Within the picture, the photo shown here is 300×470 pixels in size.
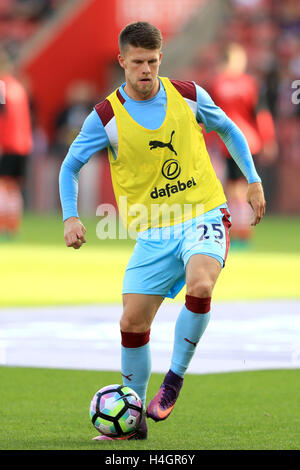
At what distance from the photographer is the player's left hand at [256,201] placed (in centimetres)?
593

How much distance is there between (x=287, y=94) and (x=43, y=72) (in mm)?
7306

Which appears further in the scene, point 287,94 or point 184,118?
point 287,94

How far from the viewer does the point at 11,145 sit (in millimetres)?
19156

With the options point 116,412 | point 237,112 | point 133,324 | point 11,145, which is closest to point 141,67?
point 133,324

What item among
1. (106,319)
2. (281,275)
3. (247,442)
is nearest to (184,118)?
(247,442)

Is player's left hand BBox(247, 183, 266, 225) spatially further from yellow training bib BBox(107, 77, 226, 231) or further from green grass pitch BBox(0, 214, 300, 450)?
green grass pitch BBox(0, 214, 300, 450)

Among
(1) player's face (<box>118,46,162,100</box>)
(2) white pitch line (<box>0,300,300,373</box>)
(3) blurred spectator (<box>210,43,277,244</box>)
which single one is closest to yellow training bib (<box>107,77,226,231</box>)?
(1) player's face (<box>118,46,162,100</box>)

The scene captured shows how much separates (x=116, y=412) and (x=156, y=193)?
1.18 metres

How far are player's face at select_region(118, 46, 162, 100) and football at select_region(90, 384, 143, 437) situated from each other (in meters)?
1.56

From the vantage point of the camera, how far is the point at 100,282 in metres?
13.0

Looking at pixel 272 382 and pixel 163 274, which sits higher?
pixel 163 274

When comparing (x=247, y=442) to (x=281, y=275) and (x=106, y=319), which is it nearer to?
(x=106, y=319)

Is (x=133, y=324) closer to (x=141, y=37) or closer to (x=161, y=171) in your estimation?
(x=161, y=171)
